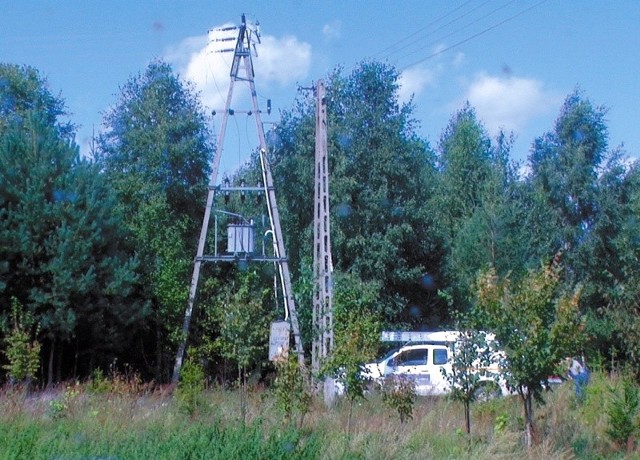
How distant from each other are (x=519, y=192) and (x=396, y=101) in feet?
22.7

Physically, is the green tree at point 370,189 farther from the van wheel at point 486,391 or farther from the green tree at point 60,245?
the van wheel at point 486,391

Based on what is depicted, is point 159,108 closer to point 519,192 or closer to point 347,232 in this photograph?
point 347,232

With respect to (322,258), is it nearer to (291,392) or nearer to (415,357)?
(415,357)

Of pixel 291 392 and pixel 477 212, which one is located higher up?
pixel 477 212

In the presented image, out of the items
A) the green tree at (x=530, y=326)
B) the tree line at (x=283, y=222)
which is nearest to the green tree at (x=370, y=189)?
the tree line at (x=283, y=222)

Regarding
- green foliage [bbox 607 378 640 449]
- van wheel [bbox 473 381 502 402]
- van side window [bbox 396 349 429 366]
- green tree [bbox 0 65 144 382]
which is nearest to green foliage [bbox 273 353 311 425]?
van wheel [bbox 473 381 502 402]

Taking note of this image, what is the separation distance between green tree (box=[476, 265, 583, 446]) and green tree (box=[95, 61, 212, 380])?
1576cm

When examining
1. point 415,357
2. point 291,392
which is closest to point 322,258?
point 415,357

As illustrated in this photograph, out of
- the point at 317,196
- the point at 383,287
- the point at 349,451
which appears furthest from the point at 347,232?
the point at 349,451

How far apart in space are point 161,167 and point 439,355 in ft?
43.6

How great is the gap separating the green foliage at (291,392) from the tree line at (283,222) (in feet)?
33.5

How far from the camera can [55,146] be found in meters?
25.4

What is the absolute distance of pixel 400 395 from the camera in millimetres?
14891

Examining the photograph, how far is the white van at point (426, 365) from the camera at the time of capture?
49.3 ft
